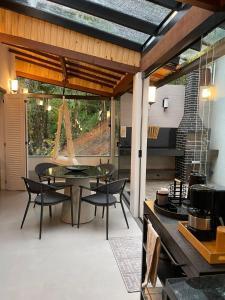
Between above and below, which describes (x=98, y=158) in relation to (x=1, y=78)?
below

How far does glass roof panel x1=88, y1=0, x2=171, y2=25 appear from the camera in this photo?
8.57 ft

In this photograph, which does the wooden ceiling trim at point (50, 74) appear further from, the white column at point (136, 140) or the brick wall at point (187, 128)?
the white column at point (136, 140)

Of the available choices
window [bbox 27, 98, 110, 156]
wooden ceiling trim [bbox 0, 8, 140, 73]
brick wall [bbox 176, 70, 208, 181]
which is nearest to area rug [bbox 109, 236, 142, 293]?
wooden ceiling trim [bbox 0, 8, 140, 73]

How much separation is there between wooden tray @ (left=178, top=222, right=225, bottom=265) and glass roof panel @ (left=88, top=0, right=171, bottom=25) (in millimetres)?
2225

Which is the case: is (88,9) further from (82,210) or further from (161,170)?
(161,170)

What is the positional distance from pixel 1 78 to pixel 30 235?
333 cm

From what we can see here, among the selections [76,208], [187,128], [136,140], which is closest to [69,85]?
[187,128]

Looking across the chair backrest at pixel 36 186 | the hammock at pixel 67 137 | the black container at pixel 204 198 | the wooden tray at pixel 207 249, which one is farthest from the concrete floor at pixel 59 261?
the hammock at pixel 67 137

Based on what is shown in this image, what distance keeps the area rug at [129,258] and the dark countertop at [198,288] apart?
4.89 feet

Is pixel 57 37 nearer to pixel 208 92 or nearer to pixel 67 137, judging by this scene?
pixel 208 92

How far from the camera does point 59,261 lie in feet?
9.07

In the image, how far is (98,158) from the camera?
6.71 metres

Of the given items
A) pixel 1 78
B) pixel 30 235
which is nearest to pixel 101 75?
pixel 1 78

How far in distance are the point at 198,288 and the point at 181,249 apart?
33 centimetres
